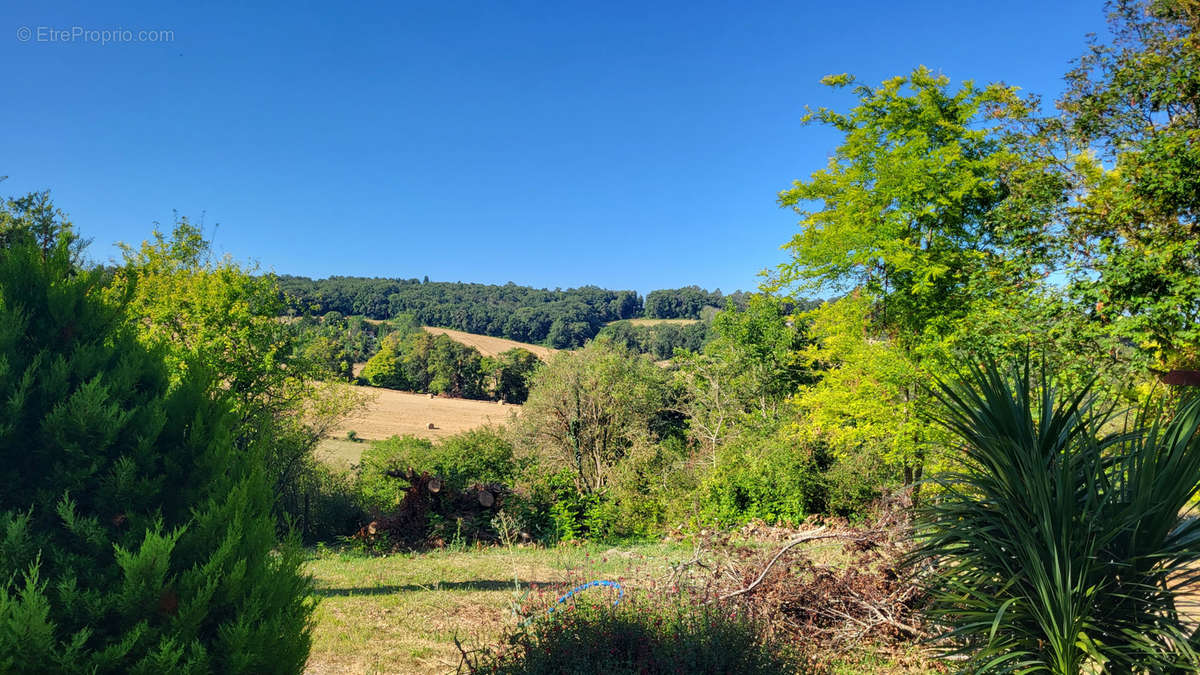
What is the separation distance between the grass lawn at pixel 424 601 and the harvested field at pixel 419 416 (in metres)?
22.9

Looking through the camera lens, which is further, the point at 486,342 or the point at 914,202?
the point at 486,342

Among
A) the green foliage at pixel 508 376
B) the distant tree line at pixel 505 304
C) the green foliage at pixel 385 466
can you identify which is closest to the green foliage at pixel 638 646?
the green foliage at pixel 385 466

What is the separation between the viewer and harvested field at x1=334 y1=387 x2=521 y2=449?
37969 millimetres

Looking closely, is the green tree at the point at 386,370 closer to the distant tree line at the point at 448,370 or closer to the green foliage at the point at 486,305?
the distant tree line at the point at 448,370

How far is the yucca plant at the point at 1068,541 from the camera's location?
3.29 m

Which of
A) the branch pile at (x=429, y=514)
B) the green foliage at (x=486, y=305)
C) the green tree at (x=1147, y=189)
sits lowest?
the branch pile at (x=429, y=514)

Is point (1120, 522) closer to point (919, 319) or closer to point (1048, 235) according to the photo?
point (1048, 235)

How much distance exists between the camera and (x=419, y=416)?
42.3 meters

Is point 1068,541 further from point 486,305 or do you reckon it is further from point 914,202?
point 486,305

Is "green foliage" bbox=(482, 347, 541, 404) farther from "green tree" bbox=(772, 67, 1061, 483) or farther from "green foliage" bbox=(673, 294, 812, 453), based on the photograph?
"green tree" bbox=(772, 67, 1061, 483)

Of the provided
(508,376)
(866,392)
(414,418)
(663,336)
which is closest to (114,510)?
(866,392)

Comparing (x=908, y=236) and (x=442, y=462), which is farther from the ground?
Result: (x=908, y=236)

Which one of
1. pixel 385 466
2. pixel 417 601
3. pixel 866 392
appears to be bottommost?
pixel 417 601

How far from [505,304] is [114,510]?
297ft
